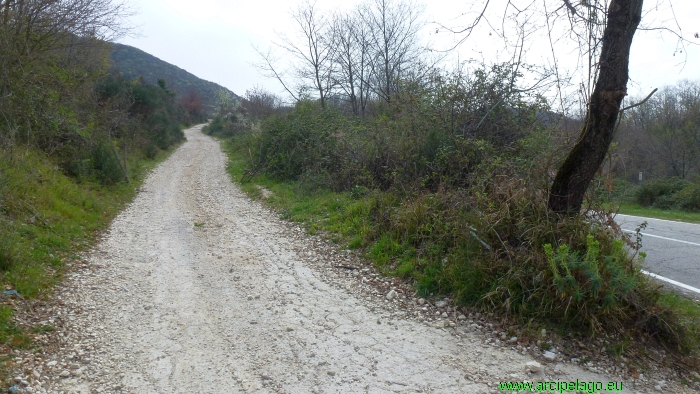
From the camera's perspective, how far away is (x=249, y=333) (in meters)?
4.52

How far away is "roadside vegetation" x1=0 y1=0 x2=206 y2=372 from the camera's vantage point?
223 inches

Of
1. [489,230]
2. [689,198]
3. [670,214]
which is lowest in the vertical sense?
[670,214]

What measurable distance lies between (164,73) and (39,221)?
73698 millimetres

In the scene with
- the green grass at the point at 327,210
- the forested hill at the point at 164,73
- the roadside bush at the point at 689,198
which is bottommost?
the green grass at the point at 327,210

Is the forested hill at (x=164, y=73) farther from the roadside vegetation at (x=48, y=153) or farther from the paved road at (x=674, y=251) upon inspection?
the paved road at (x=674, y=251)

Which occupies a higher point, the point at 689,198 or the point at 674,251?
the point at 689,198

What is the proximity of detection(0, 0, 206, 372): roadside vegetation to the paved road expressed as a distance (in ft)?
24.6

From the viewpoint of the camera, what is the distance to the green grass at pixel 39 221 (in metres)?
5.12

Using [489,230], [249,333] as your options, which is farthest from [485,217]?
[249,333]

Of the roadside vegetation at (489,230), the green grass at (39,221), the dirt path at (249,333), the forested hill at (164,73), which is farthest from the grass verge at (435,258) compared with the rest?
the forested hill at (164,73)

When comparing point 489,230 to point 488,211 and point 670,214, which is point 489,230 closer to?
point 488,211

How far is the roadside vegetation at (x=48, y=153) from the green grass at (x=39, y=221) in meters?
0.01

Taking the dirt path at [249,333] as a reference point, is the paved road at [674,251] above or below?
above

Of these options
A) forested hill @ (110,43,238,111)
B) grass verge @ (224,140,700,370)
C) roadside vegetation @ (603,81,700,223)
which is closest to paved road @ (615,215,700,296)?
grass verge @ (224,140,700,370)
